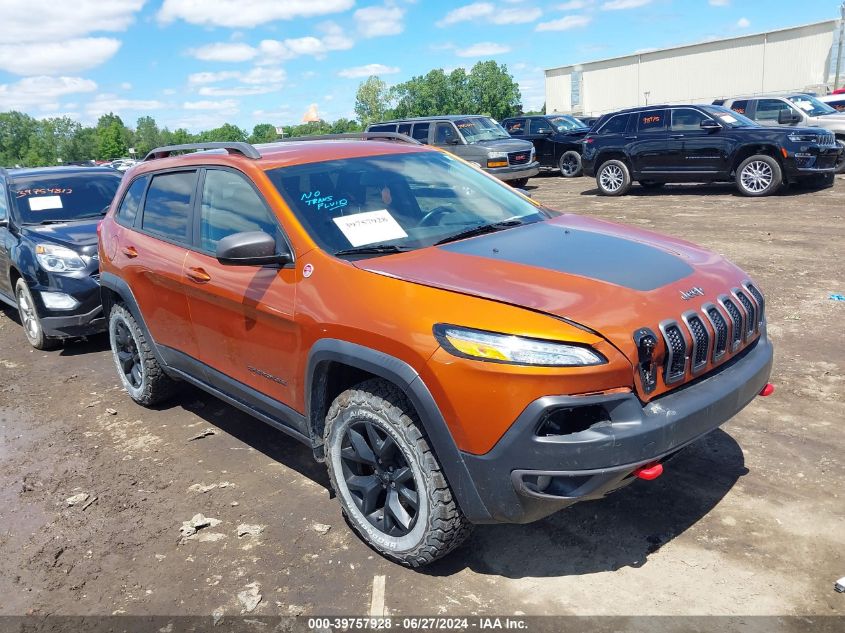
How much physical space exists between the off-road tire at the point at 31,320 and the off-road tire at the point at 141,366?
1914 millimetres

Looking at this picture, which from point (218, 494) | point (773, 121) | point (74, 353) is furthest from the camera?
point (773, 121)

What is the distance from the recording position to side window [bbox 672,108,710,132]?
13.4 m

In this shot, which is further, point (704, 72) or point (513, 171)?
point (704, 72)

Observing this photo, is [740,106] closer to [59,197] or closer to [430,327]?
[59,197]

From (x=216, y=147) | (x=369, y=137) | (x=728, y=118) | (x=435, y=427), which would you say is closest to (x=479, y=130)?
(x=728, y=118)

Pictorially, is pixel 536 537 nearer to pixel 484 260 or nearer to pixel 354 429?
pixel 354 429

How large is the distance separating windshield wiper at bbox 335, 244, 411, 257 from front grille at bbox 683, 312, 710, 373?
1.28 m

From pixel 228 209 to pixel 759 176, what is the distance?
A: 12.3m

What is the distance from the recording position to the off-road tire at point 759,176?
506 inches

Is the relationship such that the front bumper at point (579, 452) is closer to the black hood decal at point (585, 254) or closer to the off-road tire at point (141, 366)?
the black hood decal at point (585, 254)

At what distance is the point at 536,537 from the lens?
10.4 feet

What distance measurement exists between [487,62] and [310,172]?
380 ft

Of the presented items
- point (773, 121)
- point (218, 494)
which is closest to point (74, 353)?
point (218, 494)

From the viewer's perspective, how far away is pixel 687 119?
13.6 meters
